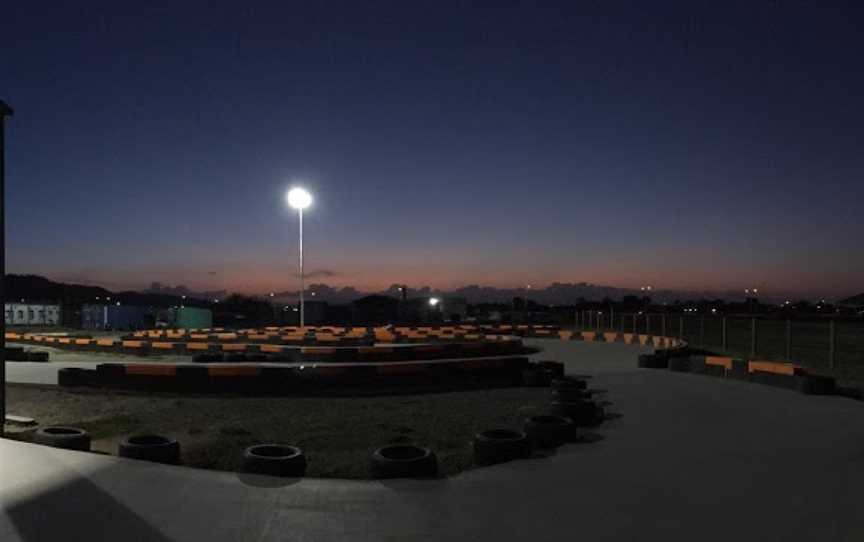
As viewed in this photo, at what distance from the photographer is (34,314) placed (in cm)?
5225

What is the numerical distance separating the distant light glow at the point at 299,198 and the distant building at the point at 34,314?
3179cm

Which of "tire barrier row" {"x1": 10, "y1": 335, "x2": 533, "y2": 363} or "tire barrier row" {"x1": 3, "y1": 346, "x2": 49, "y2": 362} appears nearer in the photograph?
"tire barrier row" {"x1": 10, "y1": 335, "x2": 533, "y2": 363}

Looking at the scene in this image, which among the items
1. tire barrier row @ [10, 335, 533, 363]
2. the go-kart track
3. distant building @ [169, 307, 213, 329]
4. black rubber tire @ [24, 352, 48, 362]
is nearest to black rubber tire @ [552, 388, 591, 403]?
the go-kart track

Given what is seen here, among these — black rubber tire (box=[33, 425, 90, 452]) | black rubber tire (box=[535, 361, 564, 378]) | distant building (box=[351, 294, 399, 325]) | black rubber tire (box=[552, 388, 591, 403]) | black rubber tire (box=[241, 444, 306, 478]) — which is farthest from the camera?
distant building (box=[351, 294, 399, 325])

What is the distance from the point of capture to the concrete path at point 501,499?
453 centimetres

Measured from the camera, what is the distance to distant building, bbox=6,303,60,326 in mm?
51688

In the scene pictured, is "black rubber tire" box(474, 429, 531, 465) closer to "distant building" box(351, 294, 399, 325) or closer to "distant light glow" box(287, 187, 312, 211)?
"distant light glow" box(287, 187, 312, 211)

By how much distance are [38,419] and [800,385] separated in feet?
42.3

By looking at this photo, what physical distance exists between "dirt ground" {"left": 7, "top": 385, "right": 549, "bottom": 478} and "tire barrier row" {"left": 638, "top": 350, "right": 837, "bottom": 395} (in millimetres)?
4373

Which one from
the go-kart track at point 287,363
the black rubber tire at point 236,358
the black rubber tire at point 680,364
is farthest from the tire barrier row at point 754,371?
the black rubber tire at point 236,358

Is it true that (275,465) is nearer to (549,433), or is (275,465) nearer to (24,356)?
(549,433)

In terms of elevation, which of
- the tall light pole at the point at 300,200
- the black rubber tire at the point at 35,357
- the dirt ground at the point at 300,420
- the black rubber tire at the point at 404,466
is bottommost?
the dirt ground at the point at 300,420

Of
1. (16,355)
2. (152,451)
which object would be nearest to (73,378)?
(16,355)

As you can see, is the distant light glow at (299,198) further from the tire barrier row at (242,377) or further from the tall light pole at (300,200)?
the tire barrier row at (242,377)
